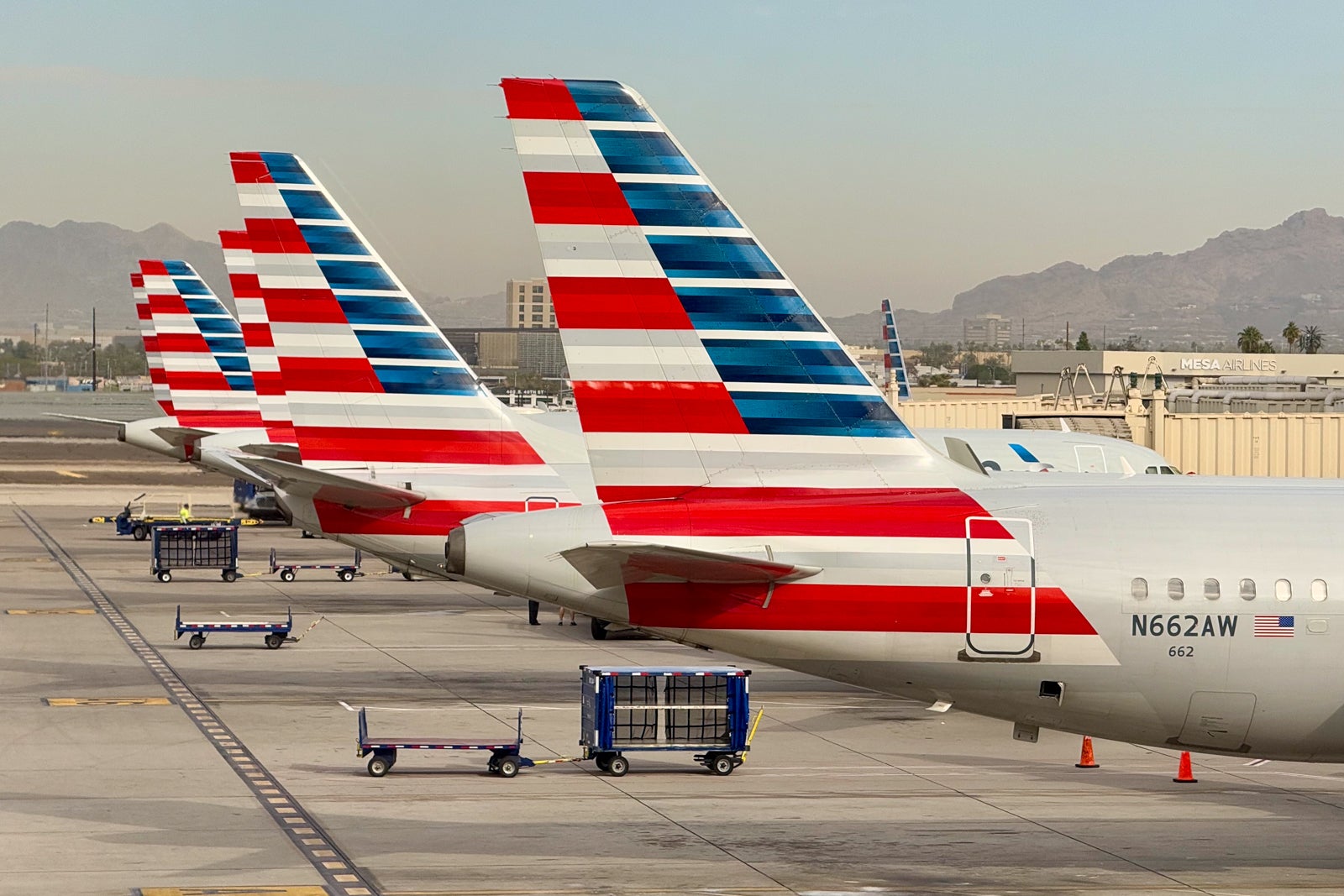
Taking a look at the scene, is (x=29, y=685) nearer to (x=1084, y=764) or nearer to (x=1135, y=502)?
(x=1084, y=764)

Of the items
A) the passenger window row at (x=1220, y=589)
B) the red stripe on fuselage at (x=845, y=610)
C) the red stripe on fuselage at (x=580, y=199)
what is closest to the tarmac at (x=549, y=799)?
the red stripe on fuselage at (x=845, y=610)

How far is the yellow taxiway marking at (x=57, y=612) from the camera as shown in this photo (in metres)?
45.2

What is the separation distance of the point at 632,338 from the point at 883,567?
144 inches

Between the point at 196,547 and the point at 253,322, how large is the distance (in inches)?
567

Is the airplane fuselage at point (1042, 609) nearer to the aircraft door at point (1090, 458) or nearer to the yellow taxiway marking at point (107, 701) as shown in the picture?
the yellow taxiway marking at point (107, 701)

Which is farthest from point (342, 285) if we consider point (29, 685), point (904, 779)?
point (904, 779)

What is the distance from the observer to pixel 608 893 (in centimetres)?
1814

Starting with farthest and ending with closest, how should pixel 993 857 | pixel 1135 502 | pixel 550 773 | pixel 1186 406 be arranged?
pixel 1186 406 < pixel 550 773 < pixel 993 857 < pixel 1135 502

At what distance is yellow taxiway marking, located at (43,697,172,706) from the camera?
30.8 meters

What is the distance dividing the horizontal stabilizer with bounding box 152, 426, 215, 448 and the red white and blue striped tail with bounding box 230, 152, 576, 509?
29.3 metres

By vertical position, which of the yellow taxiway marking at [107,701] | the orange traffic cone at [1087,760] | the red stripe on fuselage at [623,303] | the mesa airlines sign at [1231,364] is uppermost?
the mesa airlines sign at [1231,364]

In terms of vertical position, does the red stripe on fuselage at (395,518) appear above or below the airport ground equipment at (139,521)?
above

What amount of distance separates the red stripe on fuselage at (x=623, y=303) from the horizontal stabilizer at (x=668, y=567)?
265 cm

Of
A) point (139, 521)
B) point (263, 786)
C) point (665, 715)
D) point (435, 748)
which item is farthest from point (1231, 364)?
point (263, 786)
